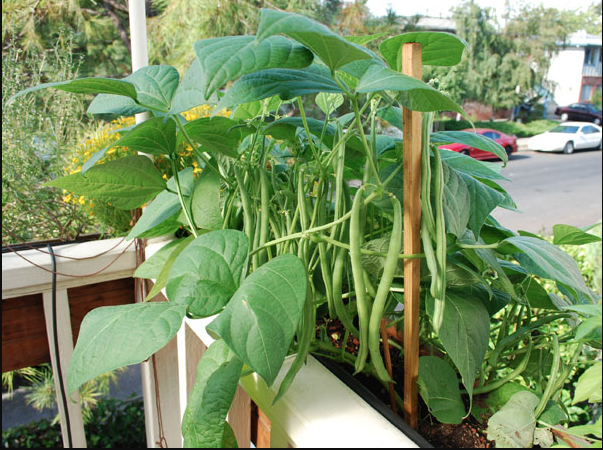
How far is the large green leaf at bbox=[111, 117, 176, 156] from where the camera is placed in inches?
14.4

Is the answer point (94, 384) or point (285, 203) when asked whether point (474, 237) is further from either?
point (94, 384)

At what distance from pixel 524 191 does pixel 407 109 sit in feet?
15.6

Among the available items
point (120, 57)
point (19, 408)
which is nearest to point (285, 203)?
point (19, 408)

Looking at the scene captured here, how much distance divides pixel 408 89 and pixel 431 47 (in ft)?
0.28

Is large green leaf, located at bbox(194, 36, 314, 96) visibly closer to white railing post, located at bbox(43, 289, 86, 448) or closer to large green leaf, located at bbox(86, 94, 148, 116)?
large green leaf, located at bbox(86, 94, 148, 116)

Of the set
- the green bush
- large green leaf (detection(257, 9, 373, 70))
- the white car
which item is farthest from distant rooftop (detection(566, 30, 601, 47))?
large green leaf (detection(257, 9, 373, 70))

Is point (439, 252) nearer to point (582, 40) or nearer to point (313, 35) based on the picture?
point (313, 35)

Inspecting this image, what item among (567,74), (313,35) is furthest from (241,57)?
(567,74)

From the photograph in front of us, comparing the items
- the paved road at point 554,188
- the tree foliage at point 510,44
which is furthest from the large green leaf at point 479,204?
the tree foliage at point 510,44

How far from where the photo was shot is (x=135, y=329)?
25 cm

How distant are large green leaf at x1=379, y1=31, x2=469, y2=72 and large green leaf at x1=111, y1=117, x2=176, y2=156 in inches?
7.4

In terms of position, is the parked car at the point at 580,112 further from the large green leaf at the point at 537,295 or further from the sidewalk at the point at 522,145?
the large green leaf at the point at 537,295

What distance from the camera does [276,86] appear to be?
0.27 meters

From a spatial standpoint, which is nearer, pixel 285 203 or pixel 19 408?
pixel 285 203
